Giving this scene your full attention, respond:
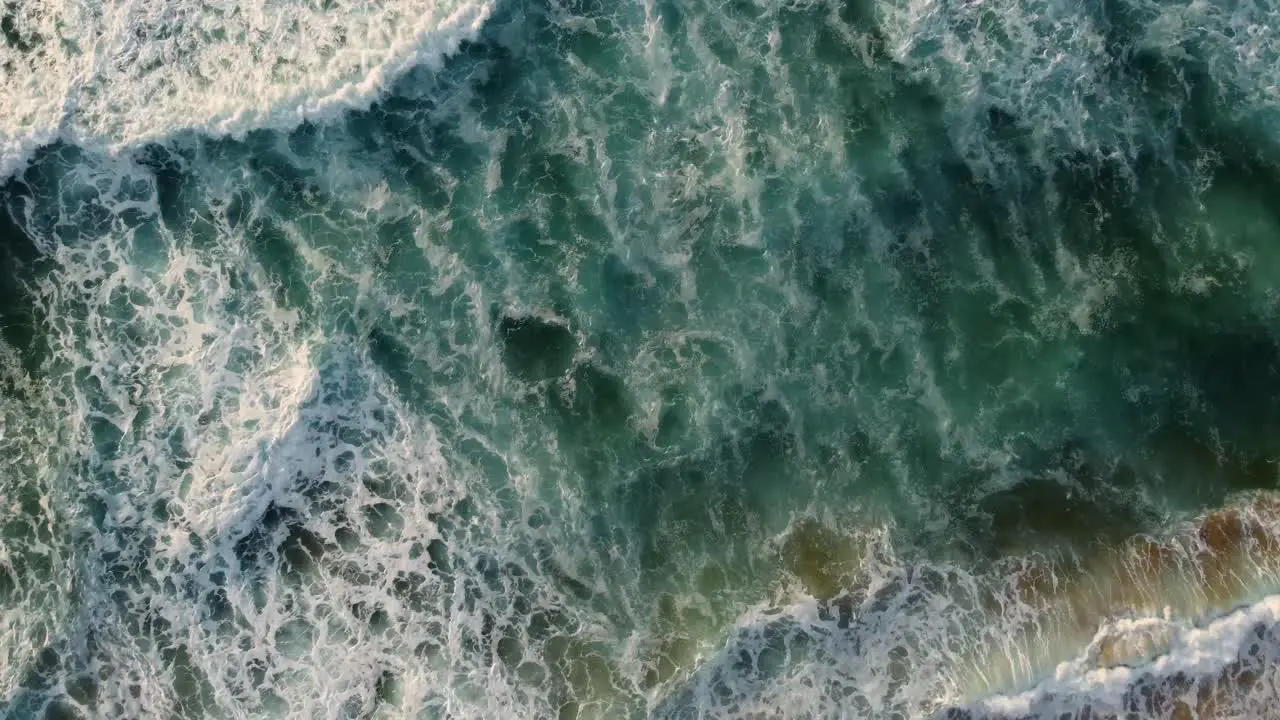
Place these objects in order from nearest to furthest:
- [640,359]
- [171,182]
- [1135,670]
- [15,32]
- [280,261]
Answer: [1135,670], [640,359], [280,261], [171,182], [15,32]

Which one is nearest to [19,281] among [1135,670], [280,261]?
[280,261]

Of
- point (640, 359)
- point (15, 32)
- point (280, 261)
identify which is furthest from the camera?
point (15, 32)

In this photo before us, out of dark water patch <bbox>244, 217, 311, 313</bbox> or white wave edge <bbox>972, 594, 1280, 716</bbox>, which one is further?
dark water patch <bbox>244, 217, 311, 313</bbox>

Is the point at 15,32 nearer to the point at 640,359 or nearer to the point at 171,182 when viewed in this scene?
the point at 171,182

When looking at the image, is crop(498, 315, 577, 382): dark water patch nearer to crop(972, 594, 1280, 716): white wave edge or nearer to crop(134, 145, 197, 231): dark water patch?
crop(134, 145, 197, 231): dark water patch

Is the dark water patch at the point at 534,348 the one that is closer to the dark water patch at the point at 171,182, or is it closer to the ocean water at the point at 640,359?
the ocean water at the point at 640,359

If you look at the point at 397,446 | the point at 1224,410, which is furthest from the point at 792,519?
the point at 1224,410

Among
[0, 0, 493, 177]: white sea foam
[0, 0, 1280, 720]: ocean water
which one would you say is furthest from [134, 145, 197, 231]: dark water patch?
[0, 0, 493, 177]: white sea foam
